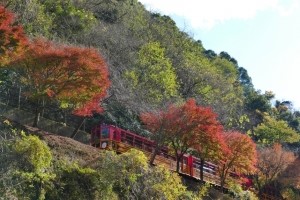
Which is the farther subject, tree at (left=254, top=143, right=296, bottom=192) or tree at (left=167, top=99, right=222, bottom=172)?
tree at (left=254, top=143, right=296, bottom=192)

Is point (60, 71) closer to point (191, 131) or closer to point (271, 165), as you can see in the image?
point (191, 131)

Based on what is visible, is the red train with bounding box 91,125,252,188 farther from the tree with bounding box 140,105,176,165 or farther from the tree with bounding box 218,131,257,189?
the tree with bounding box 218,131,257,189

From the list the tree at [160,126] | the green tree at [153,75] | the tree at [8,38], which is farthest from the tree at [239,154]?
the tree at [8,38]

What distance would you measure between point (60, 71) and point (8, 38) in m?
2.53

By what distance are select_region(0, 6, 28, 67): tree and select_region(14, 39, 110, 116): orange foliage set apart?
0.69 meters

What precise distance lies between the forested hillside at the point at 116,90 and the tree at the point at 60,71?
0.04 meters

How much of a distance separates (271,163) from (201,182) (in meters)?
10.4

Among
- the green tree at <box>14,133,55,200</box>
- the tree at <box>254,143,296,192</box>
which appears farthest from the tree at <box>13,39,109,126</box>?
the tree at <box>254,143,296,192</box>

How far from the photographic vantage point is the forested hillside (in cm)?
1800

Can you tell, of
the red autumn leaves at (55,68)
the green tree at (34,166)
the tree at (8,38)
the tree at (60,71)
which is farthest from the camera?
the tree at (60,71)

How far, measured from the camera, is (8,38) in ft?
62.7

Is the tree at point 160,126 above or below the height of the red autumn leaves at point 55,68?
below

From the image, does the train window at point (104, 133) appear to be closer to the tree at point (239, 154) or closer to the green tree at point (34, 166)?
the tree at point (239, 154)

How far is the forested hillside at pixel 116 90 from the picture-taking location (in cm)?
1800
